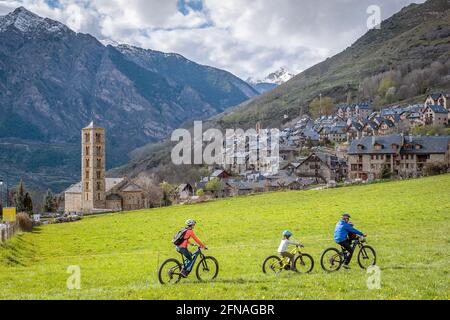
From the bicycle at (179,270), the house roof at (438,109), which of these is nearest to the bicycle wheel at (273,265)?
the bicycle at (179,270)

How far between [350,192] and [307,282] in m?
57.2

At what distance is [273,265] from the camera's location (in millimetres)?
22797

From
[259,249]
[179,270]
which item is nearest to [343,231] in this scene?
[179,270]

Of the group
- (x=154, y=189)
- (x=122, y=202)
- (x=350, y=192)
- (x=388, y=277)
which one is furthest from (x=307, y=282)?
(x=154, y=189)

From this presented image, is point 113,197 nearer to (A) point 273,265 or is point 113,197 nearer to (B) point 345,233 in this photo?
(A) point 273,265

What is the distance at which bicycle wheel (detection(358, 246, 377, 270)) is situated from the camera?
2380 centimetres

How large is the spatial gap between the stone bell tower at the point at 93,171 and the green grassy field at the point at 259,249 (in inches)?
2624

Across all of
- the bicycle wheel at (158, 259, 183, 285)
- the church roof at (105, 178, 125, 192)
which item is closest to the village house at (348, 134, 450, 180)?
the church roof at (105, 178, 125, 192)

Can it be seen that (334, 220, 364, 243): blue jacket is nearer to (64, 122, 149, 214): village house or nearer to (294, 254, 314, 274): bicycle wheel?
(294, 254, 314, 274): bicycle wheel

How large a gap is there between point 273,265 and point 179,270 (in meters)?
4.62

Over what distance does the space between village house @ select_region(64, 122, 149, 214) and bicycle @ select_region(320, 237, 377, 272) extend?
11368 cm

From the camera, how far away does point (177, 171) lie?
653 feet

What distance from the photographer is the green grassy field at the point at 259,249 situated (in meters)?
18.4
